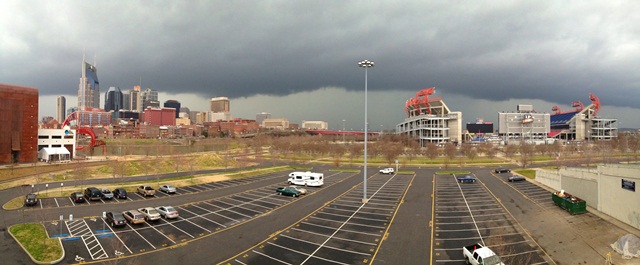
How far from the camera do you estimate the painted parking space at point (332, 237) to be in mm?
23062

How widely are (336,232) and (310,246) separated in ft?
13.5

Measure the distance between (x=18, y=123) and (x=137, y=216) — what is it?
69.8 m

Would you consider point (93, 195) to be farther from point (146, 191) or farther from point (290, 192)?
point (290, 192)

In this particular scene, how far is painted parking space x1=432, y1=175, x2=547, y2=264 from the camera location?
2372 centimetres

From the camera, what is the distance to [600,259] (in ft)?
76.3

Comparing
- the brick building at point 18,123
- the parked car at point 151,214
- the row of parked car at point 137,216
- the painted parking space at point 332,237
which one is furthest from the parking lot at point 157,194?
the brick building at point 18,123

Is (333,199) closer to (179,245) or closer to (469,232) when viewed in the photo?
(469,232)

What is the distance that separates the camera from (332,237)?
1085 inches

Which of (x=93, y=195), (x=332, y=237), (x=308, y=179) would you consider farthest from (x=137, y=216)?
(x=308, y=179)

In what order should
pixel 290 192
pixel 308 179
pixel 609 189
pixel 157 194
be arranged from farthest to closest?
pixel 308 179 → pixel 157 194 → pixel 290 192 → pixel 609 189

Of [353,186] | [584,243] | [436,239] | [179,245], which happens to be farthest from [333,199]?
[584,243]

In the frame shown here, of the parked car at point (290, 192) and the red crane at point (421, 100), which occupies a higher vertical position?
the red crane at point (421, 100)

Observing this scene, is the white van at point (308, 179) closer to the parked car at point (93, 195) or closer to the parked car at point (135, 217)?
the parked car at point (135, 217)

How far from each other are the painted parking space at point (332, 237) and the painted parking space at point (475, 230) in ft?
16.3
